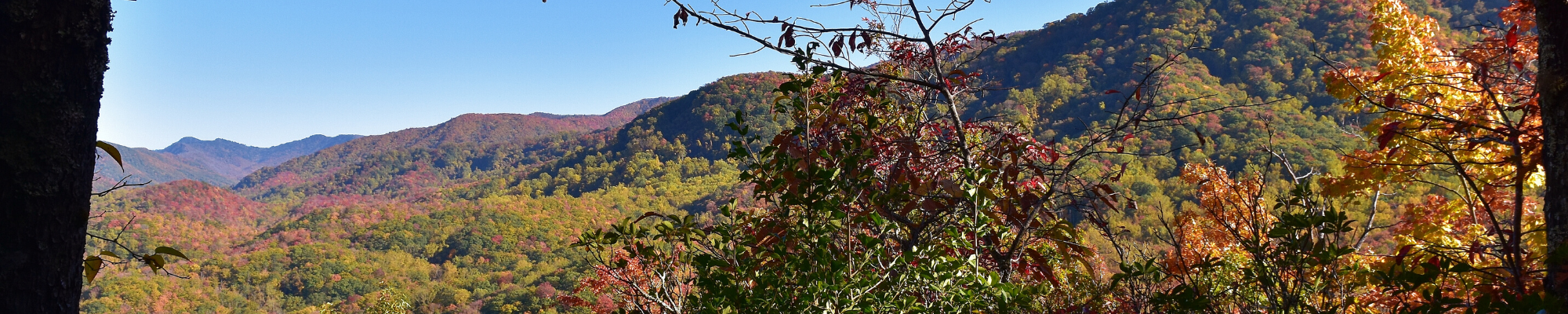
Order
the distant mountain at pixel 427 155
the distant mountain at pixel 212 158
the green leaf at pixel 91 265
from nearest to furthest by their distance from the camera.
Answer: the green leaf at pixel 91 265 < the distant mountain at pixel 427 155 < the distant mountain at pixel 212 158

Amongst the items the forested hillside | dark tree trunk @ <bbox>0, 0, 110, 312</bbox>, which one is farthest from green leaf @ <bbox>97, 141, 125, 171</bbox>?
the forested hillside

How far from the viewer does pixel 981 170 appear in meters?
1.62

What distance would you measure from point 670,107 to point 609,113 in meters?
53.3

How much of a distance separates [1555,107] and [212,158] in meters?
207

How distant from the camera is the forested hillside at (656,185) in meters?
26.8

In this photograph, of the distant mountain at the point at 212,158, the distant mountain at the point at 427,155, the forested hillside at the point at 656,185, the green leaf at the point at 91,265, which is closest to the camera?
the green leaf at the point at 91,265

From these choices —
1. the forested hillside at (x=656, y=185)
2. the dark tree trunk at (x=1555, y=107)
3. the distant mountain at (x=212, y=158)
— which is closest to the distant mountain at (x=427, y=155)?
the forested hillside at (x=656, y=185)

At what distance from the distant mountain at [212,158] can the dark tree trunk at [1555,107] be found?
153m

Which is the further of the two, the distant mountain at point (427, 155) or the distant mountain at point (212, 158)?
the distant mountain at point (212, 158)

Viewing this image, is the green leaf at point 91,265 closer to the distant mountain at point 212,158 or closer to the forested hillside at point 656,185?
the forested hillside at point 656,185

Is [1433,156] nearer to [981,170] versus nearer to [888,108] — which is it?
[888,108]

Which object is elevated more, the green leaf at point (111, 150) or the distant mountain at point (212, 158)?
the distant mountain at point (212, 158)

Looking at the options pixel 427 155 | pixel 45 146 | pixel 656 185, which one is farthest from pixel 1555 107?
pixel 427 155

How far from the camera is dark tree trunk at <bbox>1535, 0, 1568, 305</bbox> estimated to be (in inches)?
61.0
